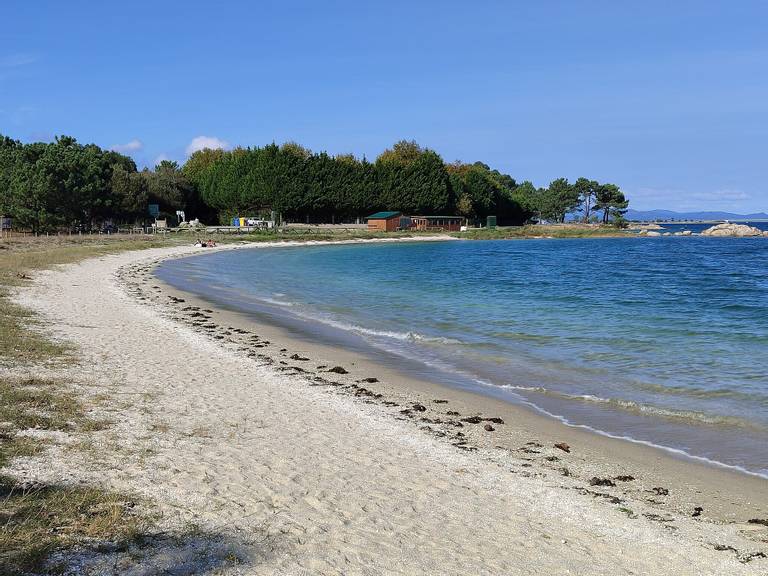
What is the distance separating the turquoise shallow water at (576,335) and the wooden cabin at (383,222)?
75396 mm

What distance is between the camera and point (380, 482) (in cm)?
809

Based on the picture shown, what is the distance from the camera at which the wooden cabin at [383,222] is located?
122938 mm

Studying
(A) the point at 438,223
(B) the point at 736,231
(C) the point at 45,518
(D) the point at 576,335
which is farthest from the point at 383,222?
(C) the point at 45,518

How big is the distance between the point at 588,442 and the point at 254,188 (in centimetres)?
11052

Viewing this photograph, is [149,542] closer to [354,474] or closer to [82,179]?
[354,474]

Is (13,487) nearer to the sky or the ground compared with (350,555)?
nearer to the sky

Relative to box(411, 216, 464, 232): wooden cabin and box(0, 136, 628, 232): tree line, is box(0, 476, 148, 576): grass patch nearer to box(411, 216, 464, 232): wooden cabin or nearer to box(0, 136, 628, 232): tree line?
box(0, 136, 628, 232): tree line

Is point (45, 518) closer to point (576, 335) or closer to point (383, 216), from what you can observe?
point (576, 335)

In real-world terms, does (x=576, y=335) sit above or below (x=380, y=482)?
below

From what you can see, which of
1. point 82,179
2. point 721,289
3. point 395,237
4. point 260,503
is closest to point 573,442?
point 260,503

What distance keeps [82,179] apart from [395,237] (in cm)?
5844

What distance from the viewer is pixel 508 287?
127 feet

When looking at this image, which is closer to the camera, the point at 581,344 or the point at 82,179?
the point at 581,344

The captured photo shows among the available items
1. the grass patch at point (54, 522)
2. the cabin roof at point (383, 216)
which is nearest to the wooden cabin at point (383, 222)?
the cabin roof at point (383, 216)
